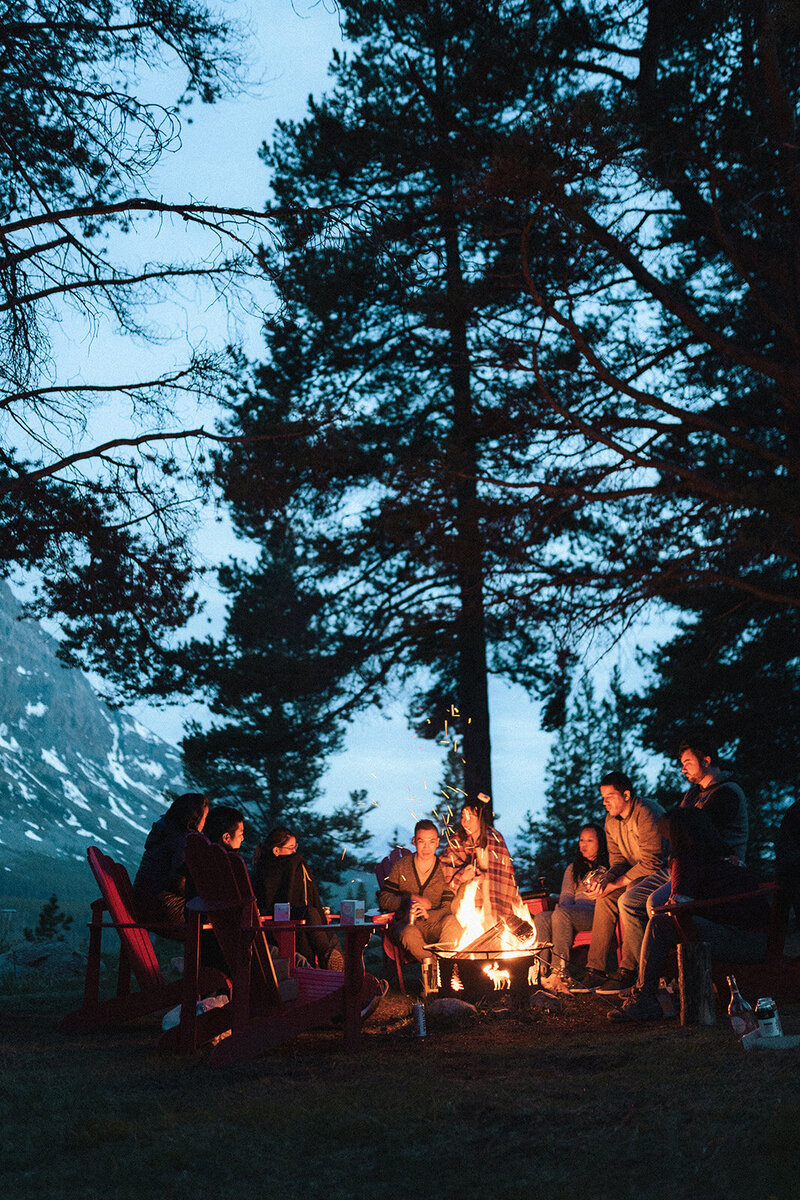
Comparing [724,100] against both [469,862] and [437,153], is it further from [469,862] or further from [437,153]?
[469,862]

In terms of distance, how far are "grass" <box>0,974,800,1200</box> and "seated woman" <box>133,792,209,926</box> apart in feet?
4.70

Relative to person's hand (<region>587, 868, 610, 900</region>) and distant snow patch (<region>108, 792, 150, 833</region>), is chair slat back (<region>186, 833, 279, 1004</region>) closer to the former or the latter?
person's hand (<region>587, 868, 610, 900</region>)

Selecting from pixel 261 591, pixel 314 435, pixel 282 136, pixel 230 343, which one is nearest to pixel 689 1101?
pixel 230 343

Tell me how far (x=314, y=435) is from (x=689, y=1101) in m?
6.98

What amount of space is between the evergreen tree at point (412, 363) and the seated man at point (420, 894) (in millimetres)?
3378

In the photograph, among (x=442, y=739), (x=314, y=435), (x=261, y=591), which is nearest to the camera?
(x=314, y=435)

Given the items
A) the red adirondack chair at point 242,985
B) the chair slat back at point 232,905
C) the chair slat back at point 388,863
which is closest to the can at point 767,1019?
the red adirondack chair at point 242,985

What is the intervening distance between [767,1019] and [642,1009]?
135 cm

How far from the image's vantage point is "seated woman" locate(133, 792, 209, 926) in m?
6.39

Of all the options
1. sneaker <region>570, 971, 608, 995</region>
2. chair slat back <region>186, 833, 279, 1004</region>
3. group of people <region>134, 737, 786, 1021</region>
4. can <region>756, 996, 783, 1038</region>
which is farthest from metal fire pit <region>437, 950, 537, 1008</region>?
can <region>756, 996, 783, 1038</region>

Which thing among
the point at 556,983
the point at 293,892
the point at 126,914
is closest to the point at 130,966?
the point at 126,914

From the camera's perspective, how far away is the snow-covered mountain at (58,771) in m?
112

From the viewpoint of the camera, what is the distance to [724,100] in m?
9.76

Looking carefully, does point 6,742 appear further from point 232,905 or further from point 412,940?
point 232,905
